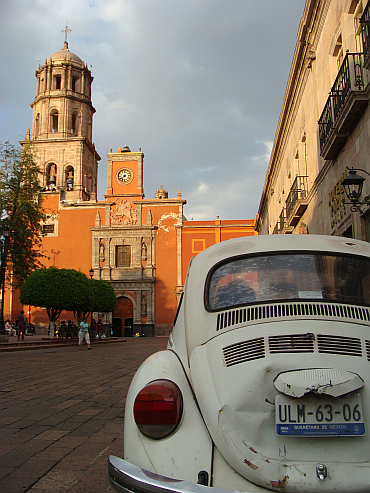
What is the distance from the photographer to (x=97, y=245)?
40438mm

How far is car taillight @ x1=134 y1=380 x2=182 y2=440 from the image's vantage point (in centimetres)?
216

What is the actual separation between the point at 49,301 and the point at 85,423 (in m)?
19.3

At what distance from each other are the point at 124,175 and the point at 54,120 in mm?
9296

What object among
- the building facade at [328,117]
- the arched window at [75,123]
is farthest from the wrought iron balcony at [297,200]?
the arched window at [75,123]

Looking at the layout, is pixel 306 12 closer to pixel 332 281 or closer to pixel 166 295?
pixel 332 281

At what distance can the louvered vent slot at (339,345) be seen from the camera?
6.72 feet

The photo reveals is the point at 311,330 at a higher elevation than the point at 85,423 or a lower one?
higher

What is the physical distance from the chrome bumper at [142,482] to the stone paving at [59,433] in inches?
31.5

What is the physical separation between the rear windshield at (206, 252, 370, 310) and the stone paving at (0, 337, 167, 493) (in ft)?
4.61

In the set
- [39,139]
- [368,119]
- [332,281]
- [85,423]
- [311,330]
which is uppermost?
[39,139]

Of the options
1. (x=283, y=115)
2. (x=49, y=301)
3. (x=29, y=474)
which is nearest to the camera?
(x=29, y=474)

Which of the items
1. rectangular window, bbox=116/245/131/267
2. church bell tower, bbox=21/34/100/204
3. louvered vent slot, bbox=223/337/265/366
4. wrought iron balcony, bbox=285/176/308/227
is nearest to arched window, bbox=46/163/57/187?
church bell tower, bbox=21/34/100/204

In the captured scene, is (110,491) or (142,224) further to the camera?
(142,224)

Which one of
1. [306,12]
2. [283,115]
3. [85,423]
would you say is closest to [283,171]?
[283,115]
